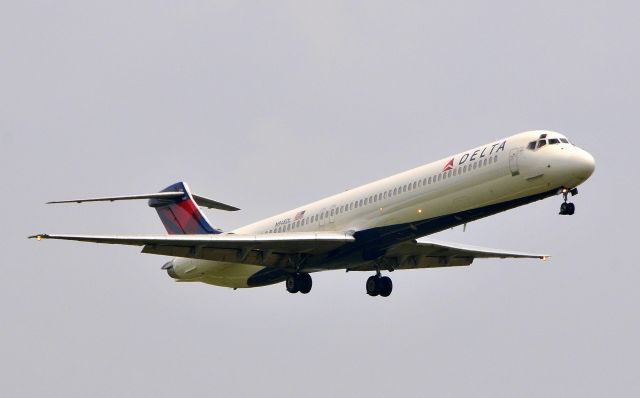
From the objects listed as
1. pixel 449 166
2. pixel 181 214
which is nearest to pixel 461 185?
pixel 449 166

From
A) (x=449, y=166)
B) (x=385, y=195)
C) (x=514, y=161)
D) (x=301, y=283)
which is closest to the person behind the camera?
(x=514, y=161)

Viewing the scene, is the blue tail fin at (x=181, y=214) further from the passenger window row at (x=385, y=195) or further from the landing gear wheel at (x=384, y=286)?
the landing gear wheel at (x=384, y=286)

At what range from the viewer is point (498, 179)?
48.0 m

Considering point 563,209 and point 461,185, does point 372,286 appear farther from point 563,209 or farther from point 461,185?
point 563,209

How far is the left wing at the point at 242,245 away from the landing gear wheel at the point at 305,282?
1162mm

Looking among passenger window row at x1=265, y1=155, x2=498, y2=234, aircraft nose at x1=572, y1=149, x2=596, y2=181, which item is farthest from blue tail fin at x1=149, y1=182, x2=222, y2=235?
aircraft nose at x1=572, y1=149, x2=596, y2=181

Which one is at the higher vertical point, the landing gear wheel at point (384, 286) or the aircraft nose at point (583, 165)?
the aircraft nose at point (583, 165)

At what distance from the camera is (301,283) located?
55344 mm

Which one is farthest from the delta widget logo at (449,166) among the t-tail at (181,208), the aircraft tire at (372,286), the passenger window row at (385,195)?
the t-tail at (181,208)

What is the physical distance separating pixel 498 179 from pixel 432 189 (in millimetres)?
2769

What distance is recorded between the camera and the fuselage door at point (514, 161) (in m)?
47.7

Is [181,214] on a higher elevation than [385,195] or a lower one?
higher

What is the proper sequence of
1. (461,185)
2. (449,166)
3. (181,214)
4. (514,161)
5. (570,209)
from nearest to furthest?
(570,209), (514,161), (461,185), (449,166), (181,214)

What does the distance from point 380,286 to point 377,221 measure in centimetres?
575
